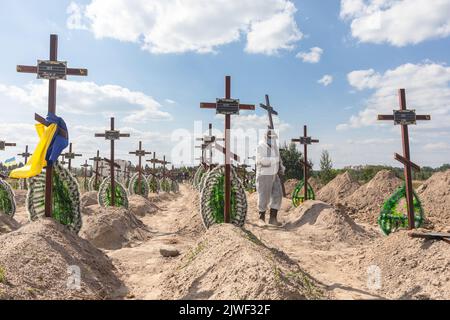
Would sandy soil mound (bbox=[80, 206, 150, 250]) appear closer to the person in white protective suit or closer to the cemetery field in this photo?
the cemetery field

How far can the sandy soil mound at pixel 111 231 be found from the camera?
352 inches

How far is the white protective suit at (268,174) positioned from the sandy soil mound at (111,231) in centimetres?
374

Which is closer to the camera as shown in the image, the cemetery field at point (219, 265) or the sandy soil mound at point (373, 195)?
the cemetery field at point (219, 265)

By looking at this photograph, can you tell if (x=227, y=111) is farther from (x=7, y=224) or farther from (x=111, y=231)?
(x=7, y=224)

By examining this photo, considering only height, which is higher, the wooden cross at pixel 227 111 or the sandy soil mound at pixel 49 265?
the wooden cross at pixel 227 111

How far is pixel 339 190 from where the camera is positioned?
67.1ft

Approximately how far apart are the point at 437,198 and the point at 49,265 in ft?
44.1

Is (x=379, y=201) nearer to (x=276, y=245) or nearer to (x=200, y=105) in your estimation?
(x=276, y=245)

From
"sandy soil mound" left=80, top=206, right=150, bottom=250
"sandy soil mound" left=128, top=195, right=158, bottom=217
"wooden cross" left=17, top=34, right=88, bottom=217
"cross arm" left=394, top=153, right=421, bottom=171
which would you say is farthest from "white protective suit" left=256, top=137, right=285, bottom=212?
"sandy soil mound" left=128, top=195, right=158, bottom=217

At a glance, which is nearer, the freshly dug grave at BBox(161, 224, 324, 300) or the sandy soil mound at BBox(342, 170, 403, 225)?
the freshly dug grave at BBox(161, 224, 324, 300)

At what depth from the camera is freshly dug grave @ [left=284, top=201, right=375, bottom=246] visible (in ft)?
31.1

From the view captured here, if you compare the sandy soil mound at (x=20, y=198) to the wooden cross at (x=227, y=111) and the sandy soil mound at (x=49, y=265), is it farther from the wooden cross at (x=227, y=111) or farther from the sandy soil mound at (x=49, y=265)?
the wooden cross at (x=227, y=111)

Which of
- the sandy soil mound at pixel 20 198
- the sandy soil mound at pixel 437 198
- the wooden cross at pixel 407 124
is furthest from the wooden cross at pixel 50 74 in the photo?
the sandy soil mound at pixel 20 198

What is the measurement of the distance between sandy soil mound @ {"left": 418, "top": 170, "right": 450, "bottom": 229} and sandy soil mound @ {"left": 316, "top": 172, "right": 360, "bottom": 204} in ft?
16.2
